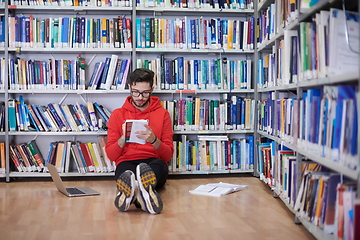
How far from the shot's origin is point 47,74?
397cm

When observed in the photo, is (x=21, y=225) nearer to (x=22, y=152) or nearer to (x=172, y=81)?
(x=22, y=152)

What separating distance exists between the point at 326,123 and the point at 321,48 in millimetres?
422

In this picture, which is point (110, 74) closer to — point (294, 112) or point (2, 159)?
point (2, 159)

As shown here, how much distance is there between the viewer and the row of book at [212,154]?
4.09 metres

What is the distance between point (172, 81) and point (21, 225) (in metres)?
2.11

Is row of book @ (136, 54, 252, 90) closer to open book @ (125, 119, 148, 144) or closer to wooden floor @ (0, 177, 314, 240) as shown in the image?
open book @ (125, 119, 148, 144)

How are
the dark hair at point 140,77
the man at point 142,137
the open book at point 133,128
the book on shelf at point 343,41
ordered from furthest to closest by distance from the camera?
the dark hair at point 140,77 < the man at point 142,137 < the open book at point 133,128 < the book on shelf at point 343,41

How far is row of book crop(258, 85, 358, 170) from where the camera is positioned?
1746mm

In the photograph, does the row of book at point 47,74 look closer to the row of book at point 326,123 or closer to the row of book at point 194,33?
the row of book at point 194,33

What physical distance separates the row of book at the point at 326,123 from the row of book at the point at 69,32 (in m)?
1.90

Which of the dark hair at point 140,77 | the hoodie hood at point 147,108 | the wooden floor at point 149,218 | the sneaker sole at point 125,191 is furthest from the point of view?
the hoodie hood at point 147,108

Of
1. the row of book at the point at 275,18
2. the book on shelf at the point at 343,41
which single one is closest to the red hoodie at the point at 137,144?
the row of book at the point at 275,18

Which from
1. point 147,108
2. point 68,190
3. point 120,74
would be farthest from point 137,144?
point 120,74

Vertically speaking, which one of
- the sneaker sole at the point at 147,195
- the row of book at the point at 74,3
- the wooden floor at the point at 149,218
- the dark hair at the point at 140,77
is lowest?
the wooden floor at the point at 149,218
